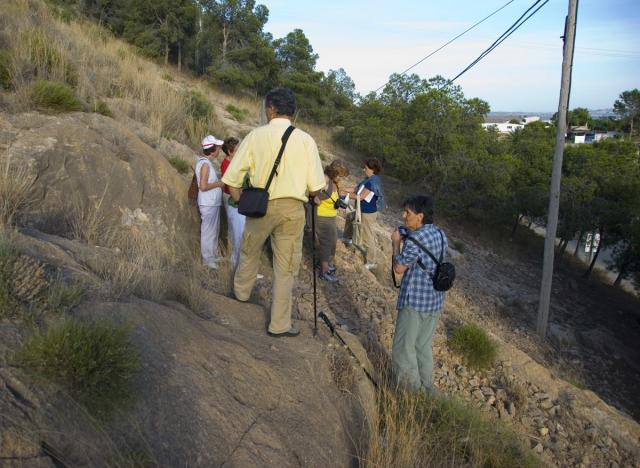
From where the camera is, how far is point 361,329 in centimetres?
579

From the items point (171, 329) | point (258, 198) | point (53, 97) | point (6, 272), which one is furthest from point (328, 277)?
point (6, 272)

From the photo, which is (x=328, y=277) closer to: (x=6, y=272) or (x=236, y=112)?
(x=6, y=272)

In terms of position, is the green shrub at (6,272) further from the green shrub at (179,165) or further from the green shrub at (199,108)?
the green shrub at (199,108)

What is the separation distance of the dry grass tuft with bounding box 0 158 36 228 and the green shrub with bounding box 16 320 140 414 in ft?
6.69

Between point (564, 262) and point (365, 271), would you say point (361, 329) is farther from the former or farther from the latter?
point (564, 262)

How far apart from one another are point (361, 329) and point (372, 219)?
2.20m

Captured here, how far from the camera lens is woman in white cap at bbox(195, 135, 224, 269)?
5410 millimetres

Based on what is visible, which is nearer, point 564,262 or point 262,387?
point 262,387

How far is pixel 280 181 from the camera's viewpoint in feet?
12.2

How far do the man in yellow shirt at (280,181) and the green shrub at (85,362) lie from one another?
5.13 ft

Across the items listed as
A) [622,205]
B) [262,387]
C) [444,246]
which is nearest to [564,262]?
[622,205]

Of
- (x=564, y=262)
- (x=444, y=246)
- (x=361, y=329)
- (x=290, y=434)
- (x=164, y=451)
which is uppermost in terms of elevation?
(x=444, y=246)

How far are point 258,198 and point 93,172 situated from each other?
272 cm

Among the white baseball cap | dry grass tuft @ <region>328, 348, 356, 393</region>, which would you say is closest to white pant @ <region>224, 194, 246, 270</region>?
the white baseball cap
